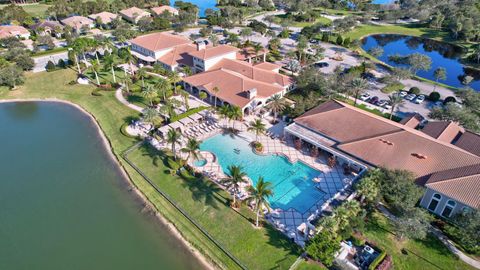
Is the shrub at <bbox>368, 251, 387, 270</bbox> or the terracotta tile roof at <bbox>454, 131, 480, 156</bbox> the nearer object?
the shrub at <bbox>368, 251, 387, 270</bbox>

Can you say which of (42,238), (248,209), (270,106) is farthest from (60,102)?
(248,209)

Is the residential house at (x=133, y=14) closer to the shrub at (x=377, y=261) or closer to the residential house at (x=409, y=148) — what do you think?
the residential house at (x=409, y=148)

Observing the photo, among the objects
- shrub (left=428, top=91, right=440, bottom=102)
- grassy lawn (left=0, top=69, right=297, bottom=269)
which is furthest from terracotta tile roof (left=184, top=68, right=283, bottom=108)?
shrub (left=428, top=91, right=440, bottom=102)

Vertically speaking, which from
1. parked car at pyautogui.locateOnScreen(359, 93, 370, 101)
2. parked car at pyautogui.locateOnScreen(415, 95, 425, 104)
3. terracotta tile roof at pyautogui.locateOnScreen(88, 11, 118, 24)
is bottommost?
parked car at pyautogui.locateOnScreen(359, 93, 370, 101)

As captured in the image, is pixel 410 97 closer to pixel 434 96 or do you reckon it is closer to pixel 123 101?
pixel 434 96

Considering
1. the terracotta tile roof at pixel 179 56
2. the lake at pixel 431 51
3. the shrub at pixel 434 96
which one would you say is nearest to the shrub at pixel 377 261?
the shrub at pixel 434 96

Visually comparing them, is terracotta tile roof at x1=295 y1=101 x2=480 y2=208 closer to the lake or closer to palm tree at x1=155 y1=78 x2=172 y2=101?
palm tree at x1=155 y1=78 x2=172 y2=101

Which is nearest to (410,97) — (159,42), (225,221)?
(225,221)

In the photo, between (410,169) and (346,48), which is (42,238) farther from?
(346,48)
